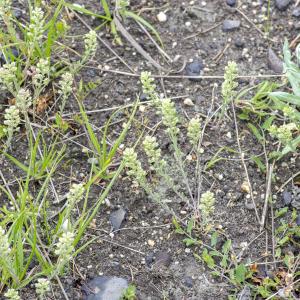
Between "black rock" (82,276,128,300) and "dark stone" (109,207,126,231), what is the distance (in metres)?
0.29

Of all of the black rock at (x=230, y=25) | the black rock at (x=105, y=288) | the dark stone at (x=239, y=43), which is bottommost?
the black rock at (x=105, y=288)

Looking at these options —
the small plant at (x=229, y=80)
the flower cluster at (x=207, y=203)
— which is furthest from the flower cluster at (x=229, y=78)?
the flower cluster at (x=207, y=203)

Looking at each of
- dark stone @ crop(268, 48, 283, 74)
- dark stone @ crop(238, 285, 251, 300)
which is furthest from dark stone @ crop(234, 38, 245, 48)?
dark stone @ crop(238, 285, 251, 300)

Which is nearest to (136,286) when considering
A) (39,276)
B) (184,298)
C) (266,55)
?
(184,298)

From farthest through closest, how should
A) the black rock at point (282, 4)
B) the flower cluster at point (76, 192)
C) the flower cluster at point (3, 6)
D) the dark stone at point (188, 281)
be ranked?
1. the black rock at point (282, 4)
2. the flower cluster at point (3, 6)
3. the dark stone at point (188, 281)
4. the flower cluster at point (76, 192)

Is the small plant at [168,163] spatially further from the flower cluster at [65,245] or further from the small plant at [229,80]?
the flower cluster at [65,245]

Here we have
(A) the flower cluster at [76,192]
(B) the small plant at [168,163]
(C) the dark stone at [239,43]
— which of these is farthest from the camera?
(C) the dark stone at [239,43]

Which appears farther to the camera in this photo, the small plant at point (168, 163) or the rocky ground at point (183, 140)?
the rocky ground at point (183, 140)

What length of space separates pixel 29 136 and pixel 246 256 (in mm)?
1279

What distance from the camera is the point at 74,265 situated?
3188 millimetres

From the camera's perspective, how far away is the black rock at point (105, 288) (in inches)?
122

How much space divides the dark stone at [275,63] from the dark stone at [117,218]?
1278 millimetres

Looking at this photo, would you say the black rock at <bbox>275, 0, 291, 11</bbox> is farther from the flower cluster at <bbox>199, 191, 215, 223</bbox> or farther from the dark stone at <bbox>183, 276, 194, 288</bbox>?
the dark stone at <bbox>183, 276, 194, 288</bbox>

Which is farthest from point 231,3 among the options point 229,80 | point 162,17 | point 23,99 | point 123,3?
point 23,99
